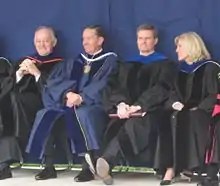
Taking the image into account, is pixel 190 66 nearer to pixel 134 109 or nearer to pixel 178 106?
pixel 178 106

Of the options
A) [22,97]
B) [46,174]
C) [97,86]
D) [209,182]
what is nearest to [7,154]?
[46,174]

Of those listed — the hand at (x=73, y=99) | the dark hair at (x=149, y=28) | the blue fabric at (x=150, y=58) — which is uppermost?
the dark hair at (x=149, y=28)

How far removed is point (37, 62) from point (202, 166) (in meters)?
1.65

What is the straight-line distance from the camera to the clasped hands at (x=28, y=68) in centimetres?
563

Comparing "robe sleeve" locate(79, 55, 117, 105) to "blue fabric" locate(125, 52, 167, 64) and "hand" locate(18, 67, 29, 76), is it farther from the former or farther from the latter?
"hand" locate(18, 67, 29, 76)

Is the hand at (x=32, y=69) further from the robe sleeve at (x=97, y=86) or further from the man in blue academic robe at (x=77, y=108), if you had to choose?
the robe sleeve at (x=97, y=86)

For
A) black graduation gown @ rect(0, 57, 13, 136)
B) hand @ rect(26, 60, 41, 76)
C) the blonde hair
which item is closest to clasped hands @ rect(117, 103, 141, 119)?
the blonde hair

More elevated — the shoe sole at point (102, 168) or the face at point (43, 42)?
the face at point (43, 42)

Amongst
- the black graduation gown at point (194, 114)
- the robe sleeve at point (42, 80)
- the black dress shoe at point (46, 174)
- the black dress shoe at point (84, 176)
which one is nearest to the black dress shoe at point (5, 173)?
the black dress shoe at point (46, 174)

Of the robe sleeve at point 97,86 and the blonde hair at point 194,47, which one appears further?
the robe sleeve at point 97,86

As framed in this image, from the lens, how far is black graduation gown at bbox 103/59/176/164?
201 inches

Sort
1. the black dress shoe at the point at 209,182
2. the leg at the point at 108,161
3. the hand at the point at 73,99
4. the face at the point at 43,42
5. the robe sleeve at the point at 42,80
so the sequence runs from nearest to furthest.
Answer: the black dress shoe at the point at 209,182
the leg at the point at 108,161
the hand at the point at 73,99
the robe sleeve at the point at 42,80
the face at the point at 43,42

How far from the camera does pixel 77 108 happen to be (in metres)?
5.35

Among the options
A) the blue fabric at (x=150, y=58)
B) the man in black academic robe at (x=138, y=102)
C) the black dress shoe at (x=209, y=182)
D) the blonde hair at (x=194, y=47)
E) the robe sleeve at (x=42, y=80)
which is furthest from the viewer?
the robe sleeve at (x=42, y=80)
